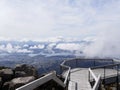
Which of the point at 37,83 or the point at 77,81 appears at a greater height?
the point at 37,83

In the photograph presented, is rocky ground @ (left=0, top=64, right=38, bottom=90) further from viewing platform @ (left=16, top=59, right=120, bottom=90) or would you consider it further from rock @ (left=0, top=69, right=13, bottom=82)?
viewing platform @ (left=16, top=59, right=120, bottom=90)

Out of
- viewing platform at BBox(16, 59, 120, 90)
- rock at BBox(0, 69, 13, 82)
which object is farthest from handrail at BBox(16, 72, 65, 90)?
rock at BBox(0, 69, 13, 82)

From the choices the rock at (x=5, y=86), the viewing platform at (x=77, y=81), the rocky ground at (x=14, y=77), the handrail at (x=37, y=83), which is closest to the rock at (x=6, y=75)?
the rocky ground at (x=14, y=77)

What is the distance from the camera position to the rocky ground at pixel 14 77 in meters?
18.2

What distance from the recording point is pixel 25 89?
41.8 feet

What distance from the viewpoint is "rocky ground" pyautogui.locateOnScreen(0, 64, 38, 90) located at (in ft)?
59.6

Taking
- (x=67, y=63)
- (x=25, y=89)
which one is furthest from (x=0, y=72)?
(x=67, y=63)

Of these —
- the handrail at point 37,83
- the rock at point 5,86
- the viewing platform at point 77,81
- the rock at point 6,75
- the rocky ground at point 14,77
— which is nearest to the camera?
the handrail at point 37,83

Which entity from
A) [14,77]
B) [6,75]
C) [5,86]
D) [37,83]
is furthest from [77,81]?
[37,83]

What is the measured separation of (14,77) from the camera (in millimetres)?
21953

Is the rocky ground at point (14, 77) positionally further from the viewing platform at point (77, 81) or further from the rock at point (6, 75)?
the viewing platform at point (77, 81)

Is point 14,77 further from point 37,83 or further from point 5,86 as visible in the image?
point 37,83

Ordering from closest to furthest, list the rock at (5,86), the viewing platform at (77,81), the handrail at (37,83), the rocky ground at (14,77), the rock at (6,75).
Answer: the handrail at (37,83) → the viewing platform at (77,81) → the rocky ground at (14,77) → the rock at (5,86) → the rock at (6,75)

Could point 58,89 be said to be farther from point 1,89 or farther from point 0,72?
point 0,72
